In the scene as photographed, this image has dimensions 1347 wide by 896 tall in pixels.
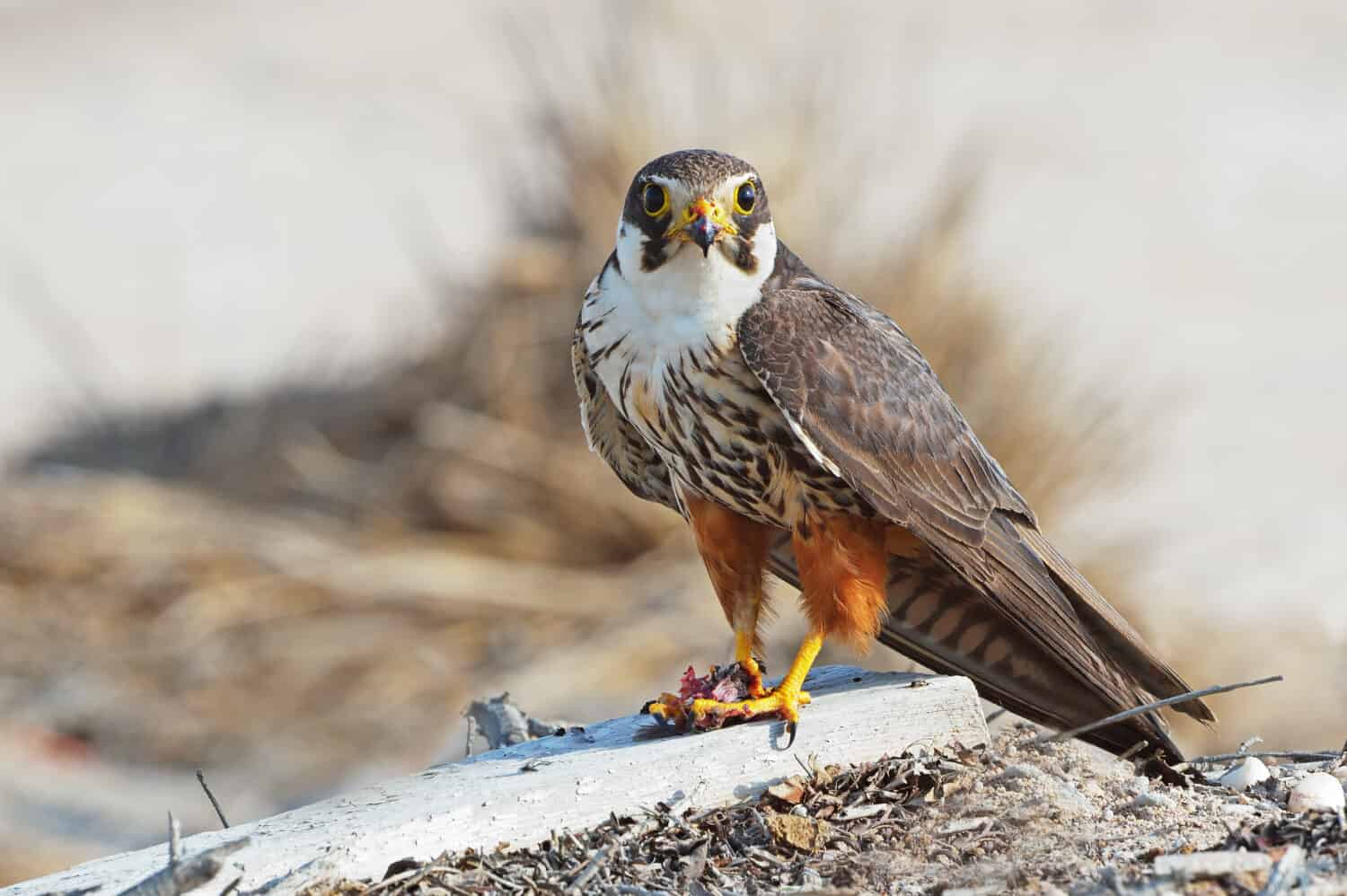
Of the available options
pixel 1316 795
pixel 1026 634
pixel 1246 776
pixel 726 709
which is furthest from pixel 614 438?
pixel 1316 795

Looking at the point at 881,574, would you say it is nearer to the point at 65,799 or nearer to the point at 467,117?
the point at 65,799

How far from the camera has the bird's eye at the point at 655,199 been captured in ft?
11.3

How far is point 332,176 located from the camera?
50.8 ft

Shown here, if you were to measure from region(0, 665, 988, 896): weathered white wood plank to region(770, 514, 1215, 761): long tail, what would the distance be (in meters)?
0.25

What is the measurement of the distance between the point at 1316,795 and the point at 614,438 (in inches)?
66.1

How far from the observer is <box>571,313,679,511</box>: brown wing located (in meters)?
3.79

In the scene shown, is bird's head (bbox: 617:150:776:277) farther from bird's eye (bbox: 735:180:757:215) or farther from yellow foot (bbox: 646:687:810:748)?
yellow foot (bbox: 646:687:810:748)

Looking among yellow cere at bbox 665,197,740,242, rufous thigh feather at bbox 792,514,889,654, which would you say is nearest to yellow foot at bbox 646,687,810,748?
rufous thigh feather at bbox 792,514,889,654

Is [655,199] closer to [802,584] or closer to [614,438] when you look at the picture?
[614,438]

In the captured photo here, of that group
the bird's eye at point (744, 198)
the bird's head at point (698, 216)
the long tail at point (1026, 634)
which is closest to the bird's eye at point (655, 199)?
the bird's head at point (698, 216)

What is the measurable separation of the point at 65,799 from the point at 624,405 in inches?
196

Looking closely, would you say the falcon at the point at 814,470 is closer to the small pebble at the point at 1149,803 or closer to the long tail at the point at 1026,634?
the long tail at the point at 1026,634

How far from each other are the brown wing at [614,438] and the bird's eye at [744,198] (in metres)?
0.46

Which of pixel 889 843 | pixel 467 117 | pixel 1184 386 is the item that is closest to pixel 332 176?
pixel 467 117
